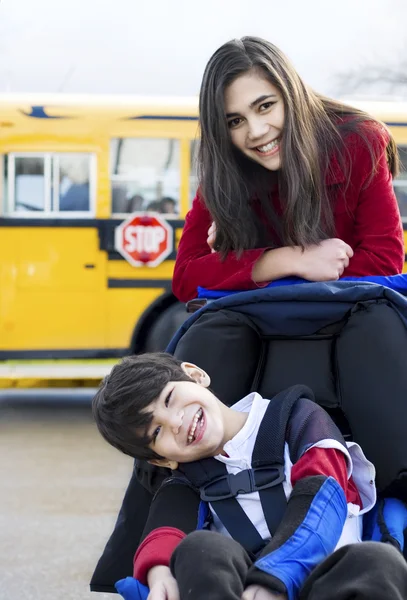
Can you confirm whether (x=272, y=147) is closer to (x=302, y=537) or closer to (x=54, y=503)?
(x=302, y=537)

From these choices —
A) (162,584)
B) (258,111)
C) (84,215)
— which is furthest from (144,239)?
(162,584)

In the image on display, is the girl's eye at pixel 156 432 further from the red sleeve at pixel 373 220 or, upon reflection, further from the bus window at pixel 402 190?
the bus window at pixel 402 190

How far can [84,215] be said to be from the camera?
734 centimetres

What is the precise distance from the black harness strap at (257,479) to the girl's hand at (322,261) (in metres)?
0.33

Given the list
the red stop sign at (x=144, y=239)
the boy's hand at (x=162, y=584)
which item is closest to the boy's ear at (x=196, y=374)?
the boy's hand at (x=162, y=584)

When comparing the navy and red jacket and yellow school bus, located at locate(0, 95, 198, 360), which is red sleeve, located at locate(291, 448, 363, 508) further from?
yellow school bus, located at locate(0, 95, 198, 360)

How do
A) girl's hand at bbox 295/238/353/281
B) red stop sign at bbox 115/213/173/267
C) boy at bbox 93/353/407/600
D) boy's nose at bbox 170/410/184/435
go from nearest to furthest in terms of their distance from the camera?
boy at bbox 93/353/407/600 < boy's nose at bbox 170/410/184/435 < girl's hand at bbox 295/238/353/281 < red stop sign at bbox 115/213/173/267

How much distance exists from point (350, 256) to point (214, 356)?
1.41 feet

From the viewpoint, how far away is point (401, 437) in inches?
83.1

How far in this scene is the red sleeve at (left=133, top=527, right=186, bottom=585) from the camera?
1.99 m

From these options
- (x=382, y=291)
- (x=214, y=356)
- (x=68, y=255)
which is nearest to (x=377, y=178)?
(x=382, y=291)

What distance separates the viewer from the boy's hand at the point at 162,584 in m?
1.89

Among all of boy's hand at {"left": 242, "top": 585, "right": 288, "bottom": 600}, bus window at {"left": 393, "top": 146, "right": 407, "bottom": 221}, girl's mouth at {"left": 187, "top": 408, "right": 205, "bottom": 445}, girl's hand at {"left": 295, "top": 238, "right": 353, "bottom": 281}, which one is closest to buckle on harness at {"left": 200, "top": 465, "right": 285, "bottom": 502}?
girl's mouth at {"left": 187, "top": 408, "right": 205, "bottom": 445}

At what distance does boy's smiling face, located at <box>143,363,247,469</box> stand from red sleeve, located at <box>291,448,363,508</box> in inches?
8.3
